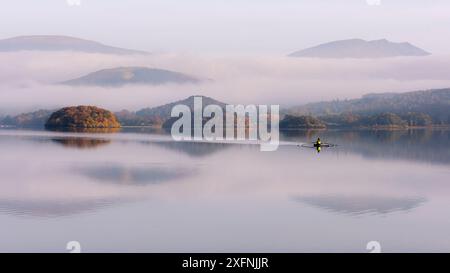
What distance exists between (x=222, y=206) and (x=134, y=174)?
17130 millimetres

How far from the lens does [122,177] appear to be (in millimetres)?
45594

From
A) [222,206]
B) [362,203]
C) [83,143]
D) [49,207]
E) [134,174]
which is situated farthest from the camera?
[83,143]

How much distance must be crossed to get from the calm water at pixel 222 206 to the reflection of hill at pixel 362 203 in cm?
6

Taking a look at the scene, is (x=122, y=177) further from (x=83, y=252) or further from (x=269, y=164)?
(x=83, y=252)

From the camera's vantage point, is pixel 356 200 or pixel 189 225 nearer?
pixel 189 225

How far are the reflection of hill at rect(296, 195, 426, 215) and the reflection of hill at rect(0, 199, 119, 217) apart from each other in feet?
41.5

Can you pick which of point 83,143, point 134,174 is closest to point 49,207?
point 134,174

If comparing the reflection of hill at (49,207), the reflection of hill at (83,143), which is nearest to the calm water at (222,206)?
the reflection of hill at (49,207)

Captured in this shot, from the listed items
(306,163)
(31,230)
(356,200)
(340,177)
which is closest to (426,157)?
(306,163)

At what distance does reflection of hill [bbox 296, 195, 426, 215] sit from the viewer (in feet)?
104

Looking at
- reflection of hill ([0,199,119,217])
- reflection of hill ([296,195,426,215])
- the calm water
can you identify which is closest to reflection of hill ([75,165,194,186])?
the calm water

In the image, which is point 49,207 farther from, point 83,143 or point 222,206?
point 83,143

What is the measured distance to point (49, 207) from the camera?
31562mm
